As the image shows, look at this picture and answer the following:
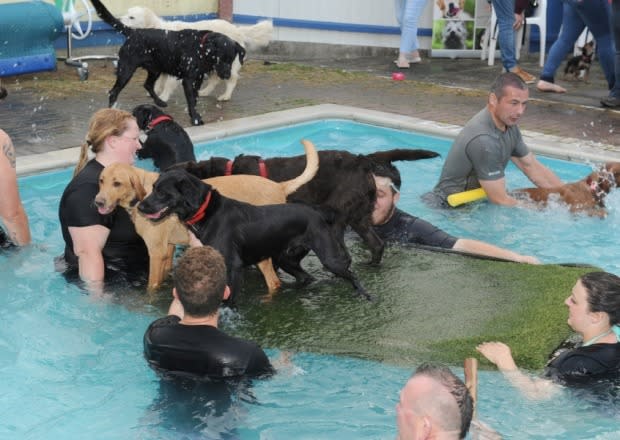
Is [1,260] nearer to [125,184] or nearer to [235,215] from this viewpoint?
[125,184]

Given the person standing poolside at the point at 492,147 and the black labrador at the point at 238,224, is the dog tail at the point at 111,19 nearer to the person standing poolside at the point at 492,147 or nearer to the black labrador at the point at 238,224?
the person standing poolside at the point at 492,147

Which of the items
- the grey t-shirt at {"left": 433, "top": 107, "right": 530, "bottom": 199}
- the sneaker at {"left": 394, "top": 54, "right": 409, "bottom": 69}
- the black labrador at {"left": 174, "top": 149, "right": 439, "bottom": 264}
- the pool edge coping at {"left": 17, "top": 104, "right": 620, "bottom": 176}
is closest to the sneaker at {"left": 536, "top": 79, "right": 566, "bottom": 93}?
the sneaker at {"left": 394, "top": 54, "right": 409, "bottom": 69}

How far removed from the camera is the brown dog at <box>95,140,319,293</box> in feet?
18.8

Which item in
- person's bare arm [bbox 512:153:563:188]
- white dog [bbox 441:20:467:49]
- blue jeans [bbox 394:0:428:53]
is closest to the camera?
person's bare arm [bbox 512:153:563:188]

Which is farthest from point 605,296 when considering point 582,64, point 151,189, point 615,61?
point 582,64

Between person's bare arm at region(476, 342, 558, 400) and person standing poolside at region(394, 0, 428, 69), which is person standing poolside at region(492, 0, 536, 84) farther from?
person's bare arm at region(476, 342, 558, 400)

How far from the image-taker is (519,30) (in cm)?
1515

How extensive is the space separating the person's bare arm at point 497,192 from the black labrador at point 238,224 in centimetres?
256

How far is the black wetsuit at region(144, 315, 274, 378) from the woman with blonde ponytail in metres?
1.68

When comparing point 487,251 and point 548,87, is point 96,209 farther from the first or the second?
point 548,87

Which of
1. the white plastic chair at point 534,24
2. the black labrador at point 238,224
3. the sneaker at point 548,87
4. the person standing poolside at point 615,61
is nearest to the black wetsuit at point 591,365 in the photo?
the black labrador at point 238,224

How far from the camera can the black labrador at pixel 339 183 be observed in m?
6.60

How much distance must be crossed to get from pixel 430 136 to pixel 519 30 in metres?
5.51

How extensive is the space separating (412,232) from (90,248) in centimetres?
247
